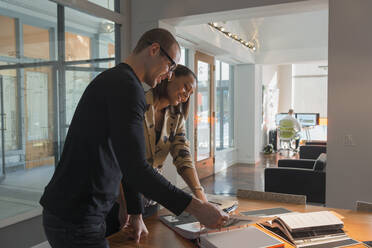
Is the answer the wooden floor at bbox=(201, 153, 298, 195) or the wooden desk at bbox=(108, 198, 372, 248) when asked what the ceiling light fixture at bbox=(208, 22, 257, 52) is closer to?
the wooden floor at bbox=(201, 153, 298, 195)

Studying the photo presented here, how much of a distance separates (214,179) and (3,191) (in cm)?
456

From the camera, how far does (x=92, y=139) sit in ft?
3.45

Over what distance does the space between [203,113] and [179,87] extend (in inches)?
202

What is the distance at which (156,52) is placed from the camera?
1.17 metres

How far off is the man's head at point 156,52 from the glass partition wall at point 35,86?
2.22m

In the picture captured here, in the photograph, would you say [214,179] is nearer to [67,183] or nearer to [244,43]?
[244,43]

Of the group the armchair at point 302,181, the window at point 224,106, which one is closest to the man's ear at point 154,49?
the armchair at point 302,181

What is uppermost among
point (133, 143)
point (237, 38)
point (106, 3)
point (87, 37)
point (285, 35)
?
point (285, 35)

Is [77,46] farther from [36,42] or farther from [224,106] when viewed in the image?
[224,106]

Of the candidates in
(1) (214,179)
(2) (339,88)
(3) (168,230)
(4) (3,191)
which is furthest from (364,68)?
(1) (214,179)

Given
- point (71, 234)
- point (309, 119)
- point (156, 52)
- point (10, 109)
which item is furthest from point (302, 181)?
point (309, 119)

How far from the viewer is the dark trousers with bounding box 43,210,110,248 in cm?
106

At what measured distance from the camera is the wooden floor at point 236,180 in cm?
605

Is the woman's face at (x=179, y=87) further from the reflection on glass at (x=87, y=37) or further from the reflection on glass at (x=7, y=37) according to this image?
the reflection on glass at (x=87, y=37)
